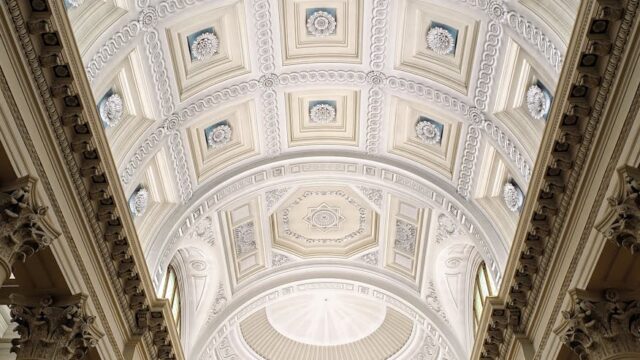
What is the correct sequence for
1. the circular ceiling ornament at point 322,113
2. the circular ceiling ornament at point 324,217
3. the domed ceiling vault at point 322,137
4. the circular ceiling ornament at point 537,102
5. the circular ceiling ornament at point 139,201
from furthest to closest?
1. the circular ceiling ornament at point 324,217
2. the circular ceiling ornament at point 322,113
3. the circular ceiling ornament at point 139,201
4. the domed ceiling vault at point 322,137
5. the circular ceiling ornament at point 537,102

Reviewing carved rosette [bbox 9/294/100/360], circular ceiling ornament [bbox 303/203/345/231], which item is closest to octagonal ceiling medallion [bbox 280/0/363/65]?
circular ceiling ornament [bbox 303/203/345/231]

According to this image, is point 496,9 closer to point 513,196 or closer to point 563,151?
point 563,151

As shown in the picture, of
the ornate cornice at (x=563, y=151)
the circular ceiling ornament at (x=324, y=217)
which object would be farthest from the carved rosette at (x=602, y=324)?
the circular ceiling ornament at (x=324, y=217)

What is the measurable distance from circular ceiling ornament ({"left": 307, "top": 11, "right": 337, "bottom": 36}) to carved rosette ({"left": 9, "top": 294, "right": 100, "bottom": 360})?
6.72m

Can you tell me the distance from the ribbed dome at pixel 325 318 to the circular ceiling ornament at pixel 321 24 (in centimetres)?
1362

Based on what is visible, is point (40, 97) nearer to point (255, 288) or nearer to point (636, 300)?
point (636, 300)

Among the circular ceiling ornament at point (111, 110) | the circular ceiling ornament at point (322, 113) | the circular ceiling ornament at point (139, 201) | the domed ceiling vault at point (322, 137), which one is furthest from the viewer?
the circular ceiling ornament at point (322, 113)

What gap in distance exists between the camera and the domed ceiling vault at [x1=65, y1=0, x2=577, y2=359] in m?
10.8

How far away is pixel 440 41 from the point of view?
38.8 ft

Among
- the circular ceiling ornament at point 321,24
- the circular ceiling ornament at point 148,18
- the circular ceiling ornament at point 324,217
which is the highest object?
the circular ceiling ornament at point 321,24

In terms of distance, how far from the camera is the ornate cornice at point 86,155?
7.32 metres

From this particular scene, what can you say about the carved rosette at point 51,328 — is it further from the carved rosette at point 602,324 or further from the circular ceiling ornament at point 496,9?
the circular ceiling ornament at point 496,9

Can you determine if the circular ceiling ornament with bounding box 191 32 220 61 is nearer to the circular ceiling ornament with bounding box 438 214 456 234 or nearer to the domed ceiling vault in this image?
the domed ceiling vault

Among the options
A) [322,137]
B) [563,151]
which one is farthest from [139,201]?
[563,151]
